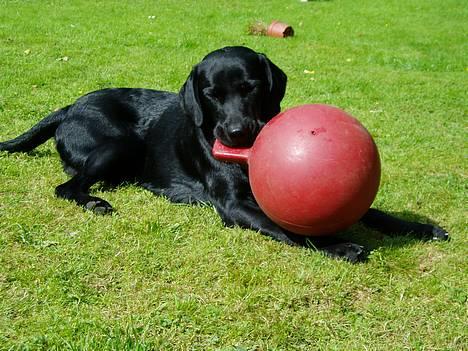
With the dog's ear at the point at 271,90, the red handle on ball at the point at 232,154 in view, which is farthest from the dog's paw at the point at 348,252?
the dog's ear at the point at 271,90

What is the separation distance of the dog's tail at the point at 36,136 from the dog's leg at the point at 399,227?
126 inches

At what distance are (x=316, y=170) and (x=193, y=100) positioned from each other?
175cm

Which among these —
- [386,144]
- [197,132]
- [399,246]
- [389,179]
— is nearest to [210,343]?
[399,246]

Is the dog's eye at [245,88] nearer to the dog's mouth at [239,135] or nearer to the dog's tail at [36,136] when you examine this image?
the dog's mouth at [239,135]

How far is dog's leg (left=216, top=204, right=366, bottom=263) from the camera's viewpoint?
Answer: 3.89m

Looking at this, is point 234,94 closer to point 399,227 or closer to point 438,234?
point 399,227

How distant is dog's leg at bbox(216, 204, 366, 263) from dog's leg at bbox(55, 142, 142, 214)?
99cm

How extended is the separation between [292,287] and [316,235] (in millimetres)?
487

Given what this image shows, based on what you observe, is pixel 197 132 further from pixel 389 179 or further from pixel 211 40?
pixel 211 40

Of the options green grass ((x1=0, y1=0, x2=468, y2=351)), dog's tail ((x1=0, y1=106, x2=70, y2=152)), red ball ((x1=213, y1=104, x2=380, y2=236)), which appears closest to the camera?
green grass ((x1=0, y1=0, x2=468, y2=351))

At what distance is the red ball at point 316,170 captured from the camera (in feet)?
11.6

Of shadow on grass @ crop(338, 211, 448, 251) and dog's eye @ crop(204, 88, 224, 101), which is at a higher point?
dog's eye @ crop(204, 88, 224, 101)

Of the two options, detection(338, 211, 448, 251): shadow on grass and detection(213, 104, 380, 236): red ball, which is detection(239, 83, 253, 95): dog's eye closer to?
detection(213, 104, 380, 236): red ball

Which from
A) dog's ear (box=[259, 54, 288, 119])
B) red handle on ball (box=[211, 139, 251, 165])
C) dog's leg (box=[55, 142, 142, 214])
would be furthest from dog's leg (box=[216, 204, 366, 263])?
dog's leg (box=[55, 142, 142, 214])
